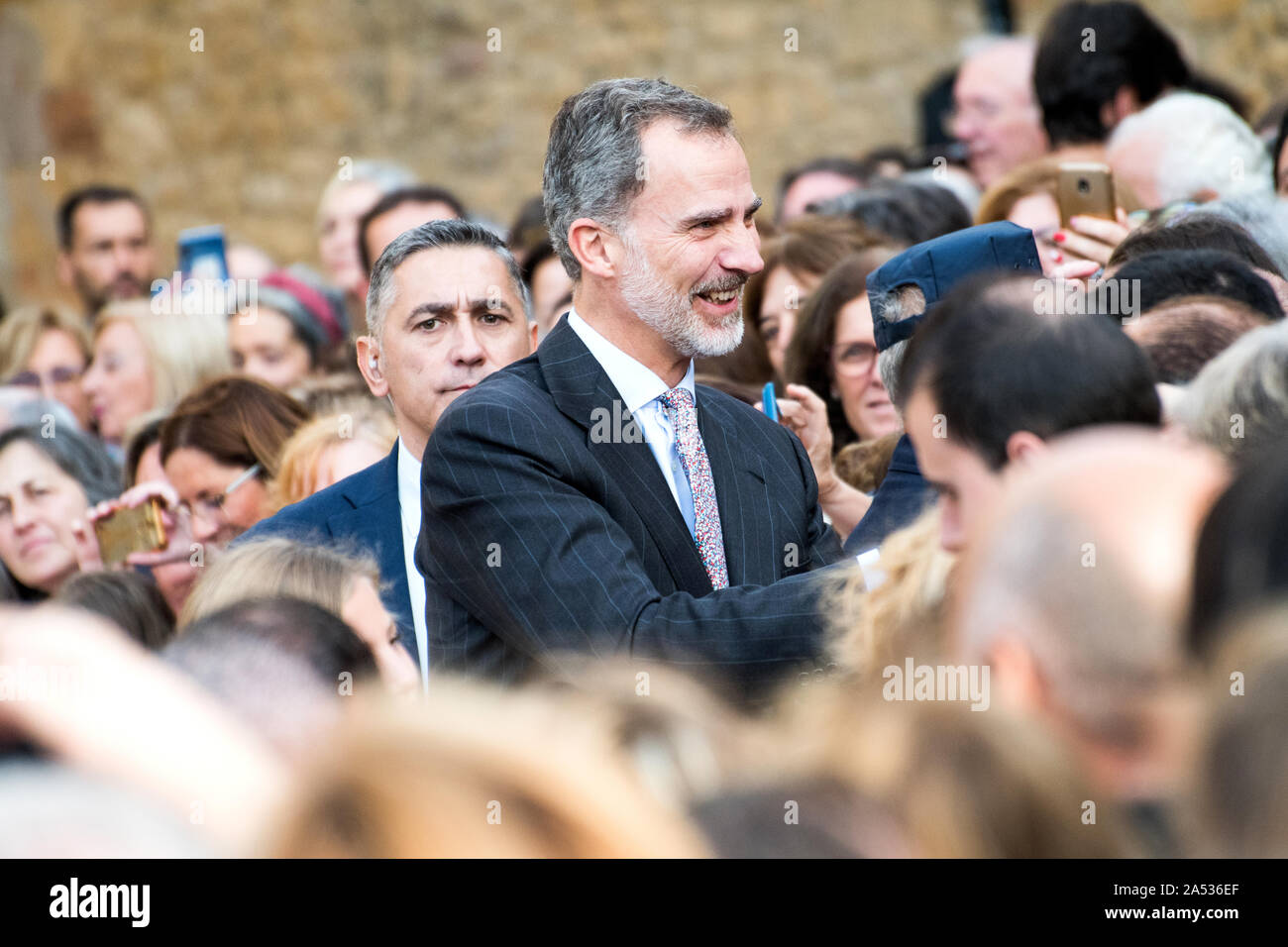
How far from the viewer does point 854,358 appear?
4.02 m

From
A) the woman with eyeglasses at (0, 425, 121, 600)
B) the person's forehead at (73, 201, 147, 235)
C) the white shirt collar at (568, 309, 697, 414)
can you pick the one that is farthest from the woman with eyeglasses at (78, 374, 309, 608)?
the person's forehead at (73, 201, 147, 235)

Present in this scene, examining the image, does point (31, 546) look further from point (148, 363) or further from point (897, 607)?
point (897, 607)

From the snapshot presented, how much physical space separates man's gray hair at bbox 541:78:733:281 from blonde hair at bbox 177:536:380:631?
0.70m

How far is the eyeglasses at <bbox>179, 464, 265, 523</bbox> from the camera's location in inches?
167

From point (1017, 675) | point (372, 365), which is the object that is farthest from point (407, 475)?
point (1017, 675)

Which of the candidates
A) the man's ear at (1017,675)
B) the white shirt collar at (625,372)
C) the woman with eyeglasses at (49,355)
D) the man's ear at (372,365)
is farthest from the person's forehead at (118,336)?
the man's ear at (1017,675)

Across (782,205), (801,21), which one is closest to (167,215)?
(801,21)

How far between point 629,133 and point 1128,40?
250 centimetres

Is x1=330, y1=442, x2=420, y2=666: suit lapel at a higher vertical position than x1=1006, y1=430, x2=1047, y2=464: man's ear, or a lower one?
lower

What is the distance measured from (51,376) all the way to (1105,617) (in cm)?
→ 561

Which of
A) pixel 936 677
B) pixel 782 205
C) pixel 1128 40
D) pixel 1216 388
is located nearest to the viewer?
pixel 936 677

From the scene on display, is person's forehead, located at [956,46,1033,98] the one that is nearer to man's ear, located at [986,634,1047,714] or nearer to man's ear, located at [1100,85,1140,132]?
man's ear, located at [1100,85,1140,132]
